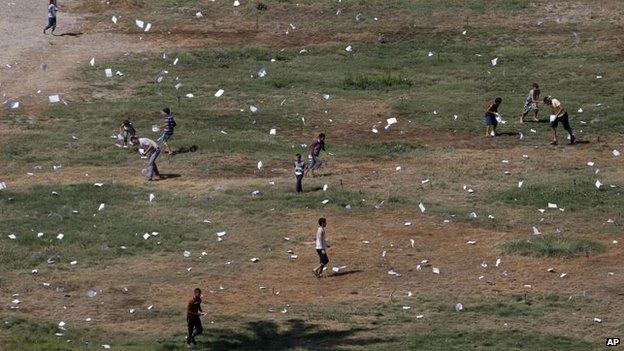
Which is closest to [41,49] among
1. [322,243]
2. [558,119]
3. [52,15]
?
[52,15]

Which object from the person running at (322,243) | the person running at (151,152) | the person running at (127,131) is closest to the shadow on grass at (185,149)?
the person running at (127,131)

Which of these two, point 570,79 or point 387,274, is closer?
point 387,274

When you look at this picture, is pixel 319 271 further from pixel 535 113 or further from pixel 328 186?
pixel 535 113

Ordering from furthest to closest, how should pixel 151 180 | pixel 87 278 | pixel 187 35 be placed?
pixel 187 35, pixel 151 180, pixel 87 278

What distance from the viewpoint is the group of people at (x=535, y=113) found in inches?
1686

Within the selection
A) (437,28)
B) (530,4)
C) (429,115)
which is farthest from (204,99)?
(530,4)

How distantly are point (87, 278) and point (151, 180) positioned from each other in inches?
307

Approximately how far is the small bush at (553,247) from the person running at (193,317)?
873 centimetres

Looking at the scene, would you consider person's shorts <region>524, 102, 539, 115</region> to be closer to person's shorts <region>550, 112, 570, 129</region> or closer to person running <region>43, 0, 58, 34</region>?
person's shorts <region>550, 112, 570, 129</region>

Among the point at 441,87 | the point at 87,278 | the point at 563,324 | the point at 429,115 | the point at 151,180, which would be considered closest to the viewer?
the point at 563,324

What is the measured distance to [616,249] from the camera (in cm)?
3406

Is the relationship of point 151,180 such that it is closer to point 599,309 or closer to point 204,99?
point 204,99

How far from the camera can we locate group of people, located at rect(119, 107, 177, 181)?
40.0 metres

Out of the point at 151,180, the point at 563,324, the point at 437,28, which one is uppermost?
the point at 437,28
